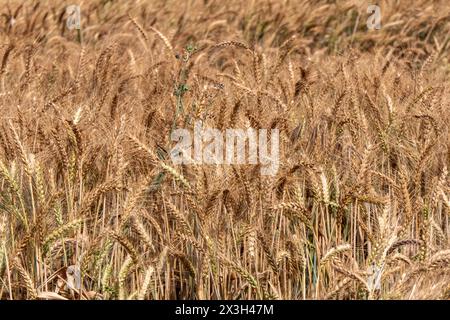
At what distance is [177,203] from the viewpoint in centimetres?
237

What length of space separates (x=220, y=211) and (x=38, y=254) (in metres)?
0.48

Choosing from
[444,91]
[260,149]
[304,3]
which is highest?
[304,3]

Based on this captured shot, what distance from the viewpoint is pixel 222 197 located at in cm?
209

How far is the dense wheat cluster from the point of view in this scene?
192 centimetres

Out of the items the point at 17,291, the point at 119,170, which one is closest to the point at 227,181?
the point at 119,170

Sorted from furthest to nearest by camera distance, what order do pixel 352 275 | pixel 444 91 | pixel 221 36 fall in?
pixel 221 36, pixel 444 91, pixel 352 275

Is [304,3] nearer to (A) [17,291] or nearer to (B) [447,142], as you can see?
(B) [447,142]

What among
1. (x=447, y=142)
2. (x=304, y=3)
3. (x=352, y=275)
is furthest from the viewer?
(x=304, y=3)

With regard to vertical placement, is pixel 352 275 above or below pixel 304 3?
below

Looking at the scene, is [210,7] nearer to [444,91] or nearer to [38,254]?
[444,91]

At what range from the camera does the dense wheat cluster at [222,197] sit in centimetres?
192

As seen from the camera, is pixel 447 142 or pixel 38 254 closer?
pixel 38 254

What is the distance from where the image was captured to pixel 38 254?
2.00 meters

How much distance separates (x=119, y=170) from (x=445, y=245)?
0.92 m
